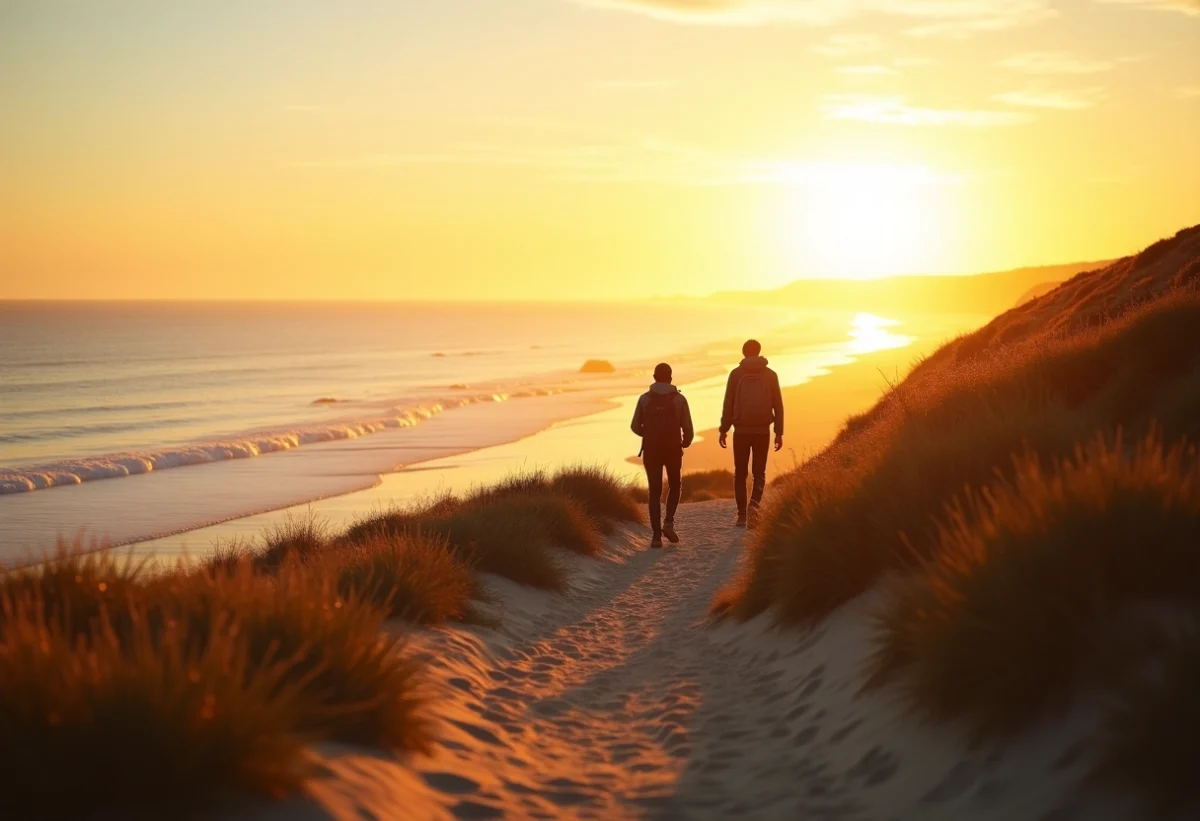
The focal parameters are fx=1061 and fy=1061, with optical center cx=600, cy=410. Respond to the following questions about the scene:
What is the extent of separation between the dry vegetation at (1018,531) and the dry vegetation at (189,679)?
8.81 feet

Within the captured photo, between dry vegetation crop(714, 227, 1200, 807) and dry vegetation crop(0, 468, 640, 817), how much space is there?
8.81 ft

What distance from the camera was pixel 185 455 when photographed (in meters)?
32.8

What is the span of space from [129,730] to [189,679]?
0.93 feet

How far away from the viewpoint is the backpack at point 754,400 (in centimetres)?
1469

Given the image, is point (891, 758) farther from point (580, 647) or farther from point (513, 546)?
point (513, 546)

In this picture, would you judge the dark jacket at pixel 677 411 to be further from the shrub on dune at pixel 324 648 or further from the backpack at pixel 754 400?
the shrub on dune at pixel 324 648

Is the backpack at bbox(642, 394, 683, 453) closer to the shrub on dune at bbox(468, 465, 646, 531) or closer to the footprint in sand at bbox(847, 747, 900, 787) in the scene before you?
the shrub on dune at bbox(468, 465, 646, 531)

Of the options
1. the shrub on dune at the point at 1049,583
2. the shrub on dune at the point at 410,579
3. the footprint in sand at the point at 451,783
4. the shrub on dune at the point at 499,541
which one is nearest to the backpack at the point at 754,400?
the shrub on dune at the point at 499,541

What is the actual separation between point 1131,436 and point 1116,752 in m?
4.98

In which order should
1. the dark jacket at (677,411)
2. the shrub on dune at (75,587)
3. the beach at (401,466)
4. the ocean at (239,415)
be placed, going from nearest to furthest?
1. the shrub on dune at (75,587)
2. the dark jacket at (677,411)
3. the beach at (401,466)
4. the ocean at (239,415)

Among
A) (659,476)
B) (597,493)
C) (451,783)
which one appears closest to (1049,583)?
(451,783)

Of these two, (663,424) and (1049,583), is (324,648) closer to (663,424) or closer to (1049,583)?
(1049,583)

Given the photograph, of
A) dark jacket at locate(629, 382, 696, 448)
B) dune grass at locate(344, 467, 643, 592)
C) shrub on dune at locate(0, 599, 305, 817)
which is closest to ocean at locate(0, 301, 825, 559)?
dune grass at locate(344, 467, 643, 592)

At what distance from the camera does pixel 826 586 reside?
763 centimetres
